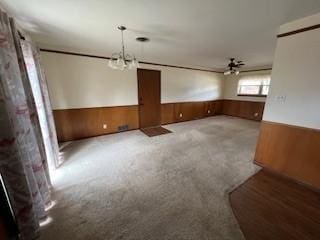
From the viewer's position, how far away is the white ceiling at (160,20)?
1.52 metres

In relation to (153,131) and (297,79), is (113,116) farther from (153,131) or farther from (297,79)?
(297,79)

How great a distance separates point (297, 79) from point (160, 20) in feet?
6.80

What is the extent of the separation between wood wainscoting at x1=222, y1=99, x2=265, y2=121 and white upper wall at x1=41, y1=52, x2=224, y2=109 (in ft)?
10.8

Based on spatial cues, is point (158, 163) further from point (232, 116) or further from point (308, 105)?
point (232, 116)

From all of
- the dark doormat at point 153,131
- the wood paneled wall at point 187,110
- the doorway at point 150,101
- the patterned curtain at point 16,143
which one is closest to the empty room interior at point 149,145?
the patterned curtain at point 16,143

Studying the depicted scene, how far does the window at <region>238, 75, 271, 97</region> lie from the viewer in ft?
18.5

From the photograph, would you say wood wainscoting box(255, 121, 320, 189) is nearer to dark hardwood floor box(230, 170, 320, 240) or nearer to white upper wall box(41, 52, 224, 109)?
dark hardwood floor box(230, 170, 320, 240)

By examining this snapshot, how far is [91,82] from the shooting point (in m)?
3.68

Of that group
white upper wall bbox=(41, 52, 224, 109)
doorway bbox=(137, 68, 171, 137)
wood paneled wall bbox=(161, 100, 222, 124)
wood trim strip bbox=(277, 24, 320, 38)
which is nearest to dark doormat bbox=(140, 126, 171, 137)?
doorway bbox=(137, 68, 171, 137)

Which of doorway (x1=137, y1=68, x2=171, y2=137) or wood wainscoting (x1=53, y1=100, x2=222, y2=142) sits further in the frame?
doorway (x1=137, y1=68, x2=171, y2=137)

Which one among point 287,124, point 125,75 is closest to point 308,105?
point 287,124

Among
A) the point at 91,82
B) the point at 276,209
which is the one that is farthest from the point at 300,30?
the point at 91,82

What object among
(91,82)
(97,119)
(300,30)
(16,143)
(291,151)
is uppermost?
(300,30)

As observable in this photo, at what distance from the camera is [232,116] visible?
6820 millimetres
